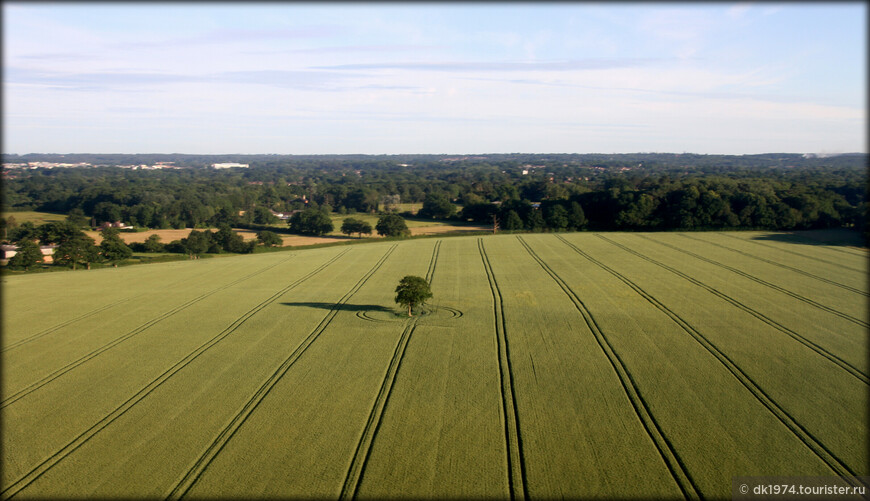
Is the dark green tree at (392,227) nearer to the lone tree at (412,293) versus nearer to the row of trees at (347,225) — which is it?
the row of trees at (347,225)

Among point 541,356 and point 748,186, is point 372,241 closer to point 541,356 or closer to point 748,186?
point 541,356

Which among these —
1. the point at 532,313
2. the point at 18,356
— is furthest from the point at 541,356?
the point at 18,356

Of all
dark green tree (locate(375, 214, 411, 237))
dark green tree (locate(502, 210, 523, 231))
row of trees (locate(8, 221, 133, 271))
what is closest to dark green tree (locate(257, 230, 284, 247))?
dark green tree (locate(375, 214, 411, 237))

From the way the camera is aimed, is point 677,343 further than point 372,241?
No

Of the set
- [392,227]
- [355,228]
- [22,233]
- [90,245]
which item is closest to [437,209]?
[355,228]

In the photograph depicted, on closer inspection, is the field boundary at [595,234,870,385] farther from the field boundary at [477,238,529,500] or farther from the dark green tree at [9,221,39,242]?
the dark green tree at [9,221,39,242]

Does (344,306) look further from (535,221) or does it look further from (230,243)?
(535,221)

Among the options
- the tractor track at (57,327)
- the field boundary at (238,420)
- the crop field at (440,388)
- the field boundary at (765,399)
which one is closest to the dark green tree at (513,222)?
the crop field at (440,388)
